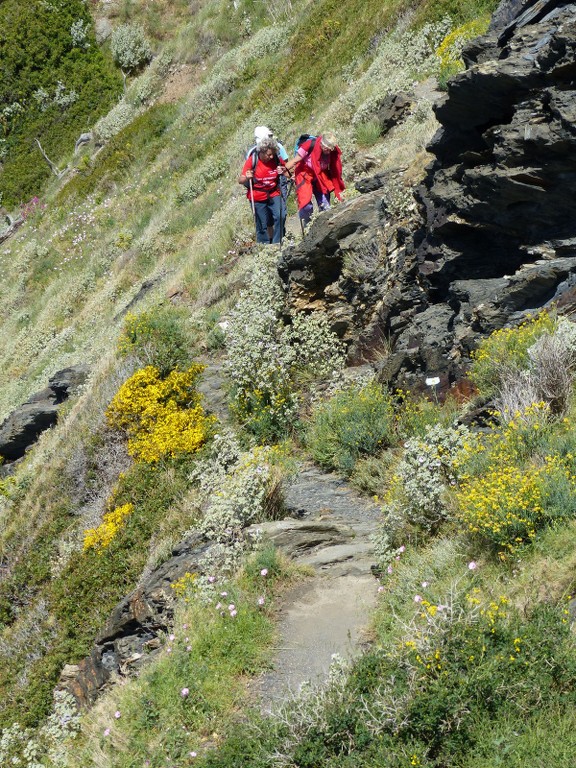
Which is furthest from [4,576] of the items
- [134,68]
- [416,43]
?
[134,68]

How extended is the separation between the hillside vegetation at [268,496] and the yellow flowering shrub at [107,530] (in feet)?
0.13

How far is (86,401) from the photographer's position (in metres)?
12.1

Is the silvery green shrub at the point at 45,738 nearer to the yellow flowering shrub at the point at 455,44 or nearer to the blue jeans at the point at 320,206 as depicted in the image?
the blue jeans at the point at 320,206

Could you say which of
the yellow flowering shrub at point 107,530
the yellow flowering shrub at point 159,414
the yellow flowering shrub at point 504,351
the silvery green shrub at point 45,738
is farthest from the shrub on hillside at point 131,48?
the silvery green shrub at point 45,738

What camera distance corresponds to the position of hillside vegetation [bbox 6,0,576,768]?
425cm

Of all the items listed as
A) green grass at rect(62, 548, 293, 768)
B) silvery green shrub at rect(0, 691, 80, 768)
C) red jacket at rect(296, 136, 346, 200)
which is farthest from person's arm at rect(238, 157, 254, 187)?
silvery green shrub at rect(0, 691, 80, 768)

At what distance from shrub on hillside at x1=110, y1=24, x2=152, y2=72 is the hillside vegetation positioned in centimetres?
1371

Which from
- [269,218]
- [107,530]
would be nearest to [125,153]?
[269,218]

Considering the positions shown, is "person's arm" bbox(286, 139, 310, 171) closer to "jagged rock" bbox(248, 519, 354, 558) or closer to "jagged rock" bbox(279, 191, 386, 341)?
"jagged rock" bbox(279, 191, 386, 341)

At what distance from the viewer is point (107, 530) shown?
361 inches

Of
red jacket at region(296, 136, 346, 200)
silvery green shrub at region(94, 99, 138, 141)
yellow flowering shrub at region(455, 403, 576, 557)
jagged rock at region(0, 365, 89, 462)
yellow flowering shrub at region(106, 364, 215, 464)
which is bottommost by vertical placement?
jagged rock at region(0, 365, 89, 462)

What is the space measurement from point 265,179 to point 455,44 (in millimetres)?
4963

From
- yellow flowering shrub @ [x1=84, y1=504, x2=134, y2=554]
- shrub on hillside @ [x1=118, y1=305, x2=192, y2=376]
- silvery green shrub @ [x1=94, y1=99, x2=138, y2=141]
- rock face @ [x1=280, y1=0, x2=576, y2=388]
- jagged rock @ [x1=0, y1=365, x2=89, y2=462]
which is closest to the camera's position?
rock face @ [x1=280, y1=0, x2=576, y2=388]

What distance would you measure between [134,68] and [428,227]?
27.6 m
